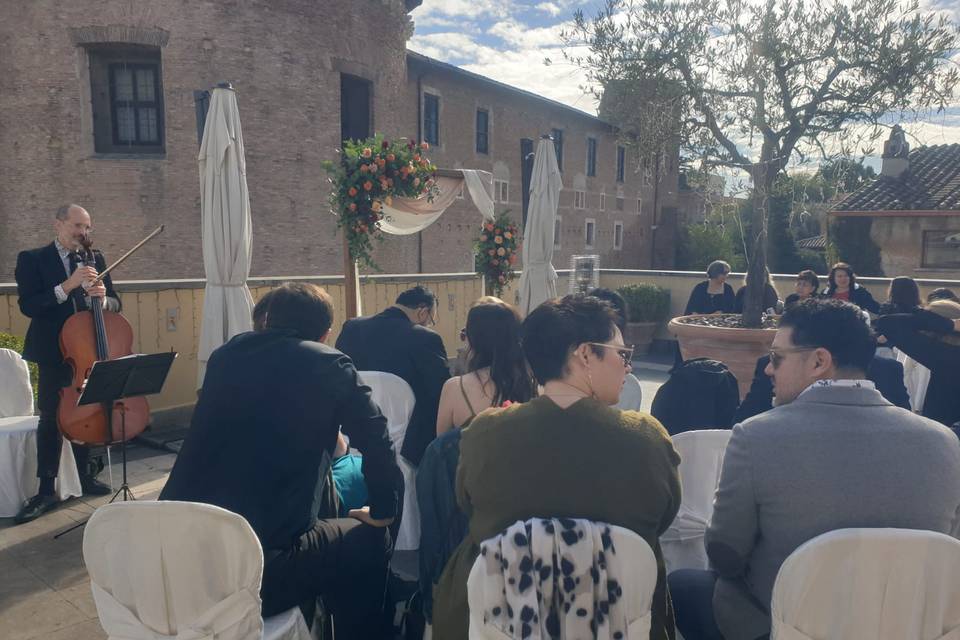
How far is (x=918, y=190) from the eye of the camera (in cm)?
2217

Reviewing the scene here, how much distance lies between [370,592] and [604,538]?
131 cm

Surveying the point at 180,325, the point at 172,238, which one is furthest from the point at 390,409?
the point at 172,238

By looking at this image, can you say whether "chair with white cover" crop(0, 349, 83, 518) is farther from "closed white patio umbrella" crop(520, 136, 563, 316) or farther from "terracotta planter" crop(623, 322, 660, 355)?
"terracotta planter" crop(623, 322, 660, 355)

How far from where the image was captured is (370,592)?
2.74 metres

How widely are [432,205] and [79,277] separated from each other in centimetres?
470

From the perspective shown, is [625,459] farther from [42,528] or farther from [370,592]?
[42,528]

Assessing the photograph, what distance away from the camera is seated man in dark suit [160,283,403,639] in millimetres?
2457

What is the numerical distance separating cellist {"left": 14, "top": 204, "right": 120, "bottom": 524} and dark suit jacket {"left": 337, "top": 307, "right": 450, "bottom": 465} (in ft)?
6.03

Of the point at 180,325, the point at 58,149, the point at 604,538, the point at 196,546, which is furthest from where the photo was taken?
the point at 58,149

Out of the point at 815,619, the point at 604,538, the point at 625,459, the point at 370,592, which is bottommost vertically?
the point at 370,592

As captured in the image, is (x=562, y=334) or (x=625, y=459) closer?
(x=625, y=459)

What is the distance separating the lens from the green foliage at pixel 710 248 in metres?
30.8

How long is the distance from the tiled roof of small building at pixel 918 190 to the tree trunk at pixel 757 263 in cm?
1468

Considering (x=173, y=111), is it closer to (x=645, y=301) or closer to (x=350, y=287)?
(x=350, y=287)
